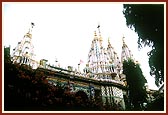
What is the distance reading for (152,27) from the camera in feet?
40.0

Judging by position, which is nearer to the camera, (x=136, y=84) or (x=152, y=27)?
(x=152, y=27)

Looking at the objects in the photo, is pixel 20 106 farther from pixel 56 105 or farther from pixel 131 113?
pixel 131 113

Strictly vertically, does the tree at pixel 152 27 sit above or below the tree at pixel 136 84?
above

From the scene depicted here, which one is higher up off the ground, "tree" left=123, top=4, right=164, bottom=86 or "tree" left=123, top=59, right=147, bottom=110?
"tree" left=123, top=4, right=164, bottom=86

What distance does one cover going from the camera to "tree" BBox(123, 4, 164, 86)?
468 inches

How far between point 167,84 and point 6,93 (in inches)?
232

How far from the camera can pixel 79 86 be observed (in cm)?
1802

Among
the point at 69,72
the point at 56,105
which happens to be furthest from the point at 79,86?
the point at 56,105

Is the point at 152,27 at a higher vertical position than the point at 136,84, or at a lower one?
higher

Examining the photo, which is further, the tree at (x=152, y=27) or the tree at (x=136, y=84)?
the tree at (x=136, y=84)

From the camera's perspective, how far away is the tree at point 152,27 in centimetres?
1188

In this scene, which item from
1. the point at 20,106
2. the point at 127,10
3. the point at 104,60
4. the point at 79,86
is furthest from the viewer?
the point at 104,60

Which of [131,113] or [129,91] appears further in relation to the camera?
[129,91]

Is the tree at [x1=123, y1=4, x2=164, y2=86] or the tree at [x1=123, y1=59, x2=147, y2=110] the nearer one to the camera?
the tree at [x1=123, y1=4, x2=164, y2=86]
